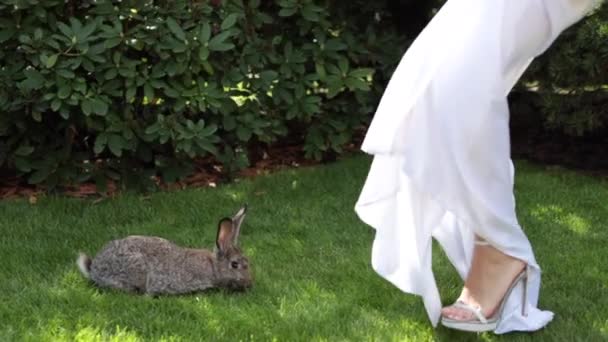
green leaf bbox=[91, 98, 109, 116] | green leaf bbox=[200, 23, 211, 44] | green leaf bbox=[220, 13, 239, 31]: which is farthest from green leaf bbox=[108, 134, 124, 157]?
green leaf bbox=[220, 13, 239, 31]

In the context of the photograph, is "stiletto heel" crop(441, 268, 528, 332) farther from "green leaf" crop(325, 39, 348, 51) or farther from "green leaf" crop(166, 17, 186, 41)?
"green leaf" crop(325, 39, 348, 51)

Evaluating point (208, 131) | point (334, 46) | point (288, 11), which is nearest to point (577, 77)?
point (334, 46)

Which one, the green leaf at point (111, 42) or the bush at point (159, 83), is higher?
the green leaf at point (111, 42)

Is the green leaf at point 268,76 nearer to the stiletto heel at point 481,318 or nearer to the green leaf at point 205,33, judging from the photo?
the green leaf at point 205,33

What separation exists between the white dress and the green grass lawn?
1.38 feet

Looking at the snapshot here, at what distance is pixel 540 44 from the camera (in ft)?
12.0

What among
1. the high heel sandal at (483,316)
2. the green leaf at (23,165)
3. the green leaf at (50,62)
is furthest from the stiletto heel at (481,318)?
the green leaf at (23,165)

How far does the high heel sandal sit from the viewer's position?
145 inches

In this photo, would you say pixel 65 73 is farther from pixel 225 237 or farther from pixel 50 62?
pixel 225 237

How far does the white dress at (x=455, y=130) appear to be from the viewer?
3.51 m

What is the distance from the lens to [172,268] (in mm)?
4227

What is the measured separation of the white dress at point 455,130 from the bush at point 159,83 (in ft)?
8.19

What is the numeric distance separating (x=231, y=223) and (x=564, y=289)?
1.58 m

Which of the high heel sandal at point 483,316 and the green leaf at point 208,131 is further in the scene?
the green leaf at point 208,131
